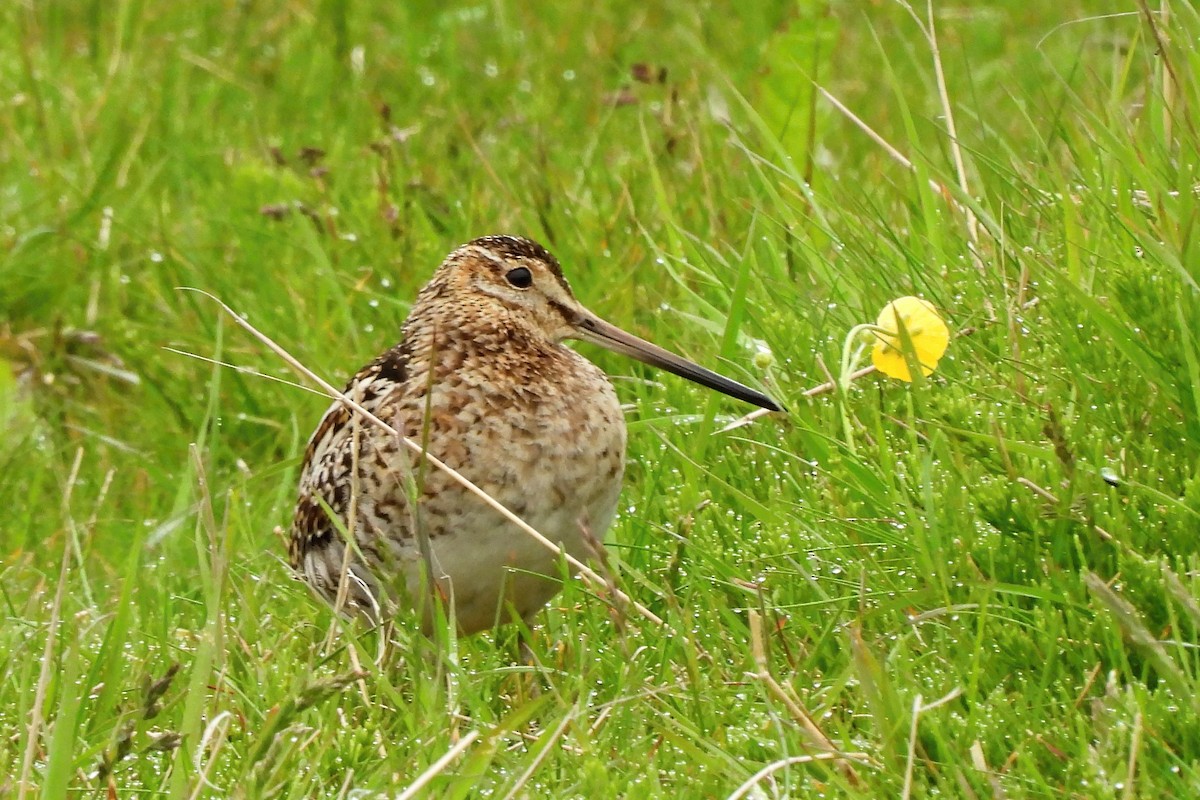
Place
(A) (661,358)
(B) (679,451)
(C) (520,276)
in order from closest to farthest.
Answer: (B) (679,451) < (A) (661,358) < (C) (520,276)

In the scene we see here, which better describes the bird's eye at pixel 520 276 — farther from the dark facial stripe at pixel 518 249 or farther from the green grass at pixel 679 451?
the green grass at pixel 679 451

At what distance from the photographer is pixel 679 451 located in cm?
345

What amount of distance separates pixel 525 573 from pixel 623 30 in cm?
465

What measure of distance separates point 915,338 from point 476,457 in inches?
32.7

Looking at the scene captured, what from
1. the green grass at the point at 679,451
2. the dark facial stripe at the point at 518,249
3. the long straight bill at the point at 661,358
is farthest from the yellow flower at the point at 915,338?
the dark facial stripe at the point at 518,249

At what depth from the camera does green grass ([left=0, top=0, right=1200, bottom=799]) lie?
2.82 metres

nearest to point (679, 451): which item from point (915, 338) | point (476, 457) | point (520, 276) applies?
point (476, 457)

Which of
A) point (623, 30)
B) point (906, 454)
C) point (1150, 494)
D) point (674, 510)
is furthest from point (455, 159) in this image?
point (1150, 494)

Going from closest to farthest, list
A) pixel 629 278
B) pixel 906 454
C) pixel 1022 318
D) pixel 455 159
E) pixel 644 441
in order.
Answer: pixel 906 454 → pixel 1022 318 → pixel 644 441 → pixel 629 278 → pixel 455 159

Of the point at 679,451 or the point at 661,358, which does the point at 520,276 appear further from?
the point at 679,451

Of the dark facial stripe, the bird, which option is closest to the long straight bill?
the bird

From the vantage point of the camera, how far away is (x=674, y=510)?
3617 mm

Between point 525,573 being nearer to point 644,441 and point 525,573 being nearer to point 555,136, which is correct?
point 644,441

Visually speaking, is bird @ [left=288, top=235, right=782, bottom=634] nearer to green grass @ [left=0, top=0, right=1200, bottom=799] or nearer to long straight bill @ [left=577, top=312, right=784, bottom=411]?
long straight bill @ [left=577, top=312, right=784, bottom=411]
